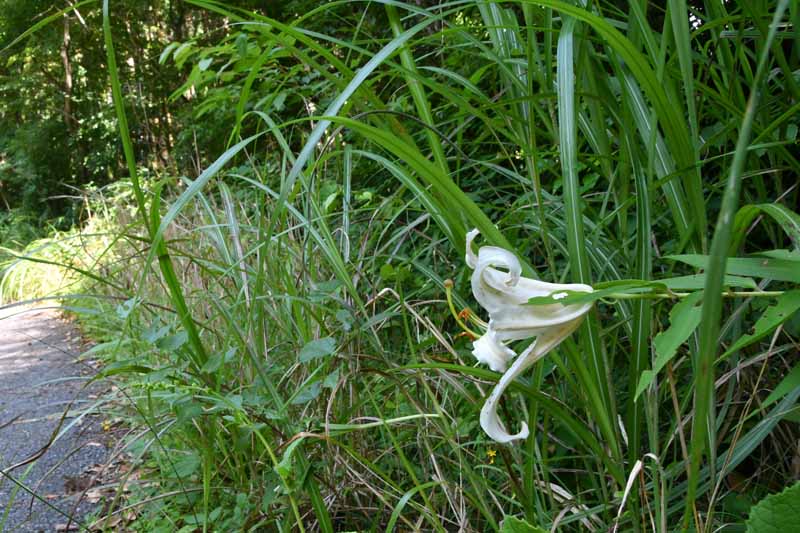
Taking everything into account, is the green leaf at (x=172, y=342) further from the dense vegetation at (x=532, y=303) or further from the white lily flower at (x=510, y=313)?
the white lily flower at (x=510, y=313)

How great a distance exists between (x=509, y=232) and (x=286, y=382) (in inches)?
26.9

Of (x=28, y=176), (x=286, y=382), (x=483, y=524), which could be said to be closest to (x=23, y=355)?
(x=286, y=382)

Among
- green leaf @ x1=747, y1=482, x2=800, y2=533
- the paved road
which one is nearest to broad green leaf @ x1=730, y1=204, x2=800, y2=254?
green leaf @ x1=747, y1=482, x2=800, y2=533

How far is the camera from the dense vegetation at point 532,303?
32.5 inches

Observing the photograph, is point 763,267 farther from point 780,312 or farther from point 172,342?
point 172,342

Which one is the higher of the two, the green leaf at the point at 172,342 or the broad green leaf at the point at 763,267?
the broad green leaf at the point at 763,267

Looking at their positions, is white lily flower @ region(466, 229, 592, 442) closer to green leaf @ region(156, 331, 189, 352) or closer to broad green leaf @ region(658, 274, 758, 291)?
broad green leaf @ region(658, 274, 758, 291)

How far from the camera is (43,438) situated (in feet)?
8.14

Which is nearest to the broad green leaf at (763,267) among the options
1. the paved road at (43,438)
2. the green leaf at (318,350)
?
the green leaf at (318,350)

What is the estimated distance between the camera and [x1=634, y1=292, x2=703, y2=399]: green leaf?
0.54 m

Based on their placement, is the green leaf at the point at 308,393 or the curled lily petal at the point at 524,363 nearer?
the curled lily petal at the point at 524,363

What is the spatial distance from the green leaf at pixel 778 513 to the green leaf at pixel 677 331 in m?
0.16

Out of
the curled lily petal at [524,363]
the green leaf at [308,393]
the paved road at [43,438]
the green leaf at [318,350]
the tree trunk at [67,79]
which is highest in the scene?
the tree trunk at [67,79]

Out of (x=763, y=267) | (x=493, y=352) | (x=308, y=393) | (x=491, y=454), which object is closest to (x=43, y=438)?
(x=308, y=393)
